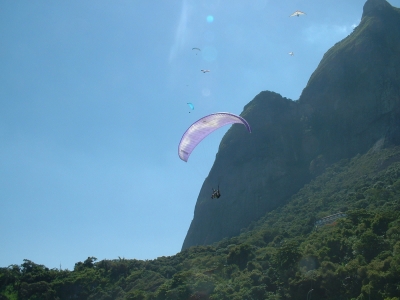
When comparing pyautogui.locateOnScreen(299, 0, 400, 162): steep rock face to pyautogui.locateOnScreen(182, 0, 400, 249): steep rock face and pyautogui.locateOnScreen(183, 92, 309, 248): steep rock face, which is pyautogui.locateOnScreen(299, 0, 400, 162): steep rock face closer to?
pyautogui.locateOnScreen(182, 0, 400, 249): steep rock face

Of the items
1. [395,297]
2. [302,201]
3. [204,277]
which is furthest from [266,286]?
[302,201]

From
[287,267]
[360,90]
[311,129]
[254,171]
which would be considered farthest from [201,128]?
[311,129]

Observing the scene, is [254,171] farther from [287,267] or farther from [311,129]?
[287,267]

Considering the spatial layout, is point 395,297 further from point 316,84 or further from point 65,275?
point 316,84

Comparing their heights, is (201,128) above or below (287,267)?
above

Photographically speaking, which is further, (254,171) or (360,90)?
(254,171)

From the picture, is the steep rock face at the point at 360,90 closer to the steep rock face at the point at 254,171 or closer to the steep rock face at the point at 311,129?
the steep rock face at the point at 311,129

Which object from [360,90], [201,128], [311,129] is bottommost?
[201,128]

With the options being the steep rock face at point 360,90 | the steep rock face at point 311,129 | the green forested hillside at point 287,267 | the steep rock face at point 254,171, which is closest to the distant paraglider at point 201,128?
the green forested hillside at point 287,267
